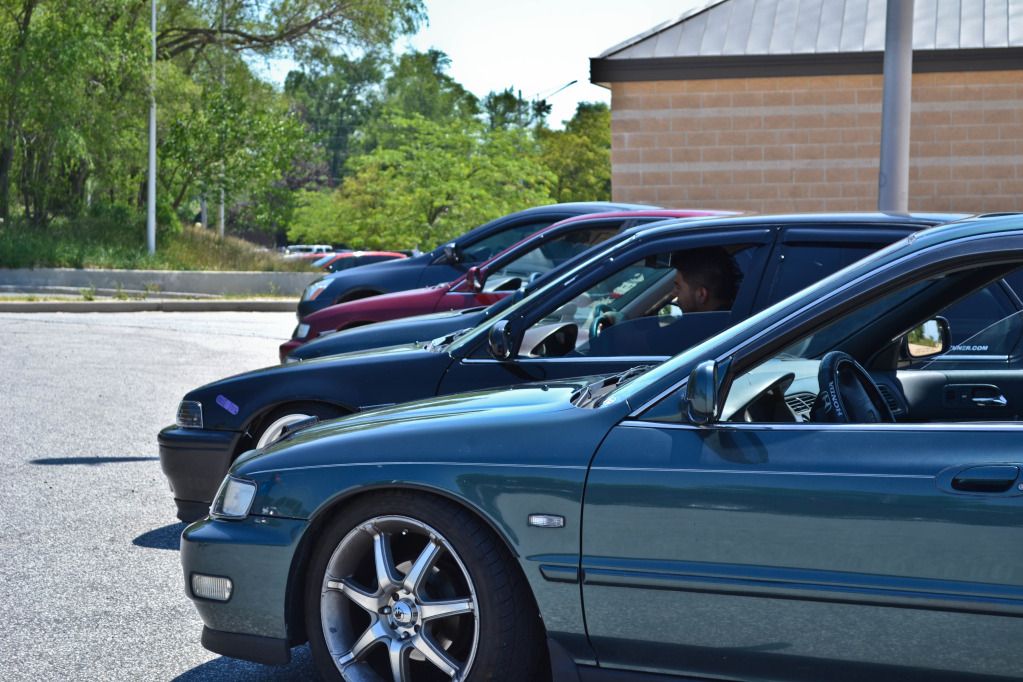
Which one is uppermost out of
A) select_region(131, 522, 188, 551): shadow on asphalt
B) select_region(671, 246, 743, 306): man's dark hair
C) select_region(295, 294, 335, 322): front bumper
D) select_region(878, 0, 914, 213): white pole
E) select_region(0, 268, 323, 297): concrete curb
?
select_region(878, 0, 914, 213): white pole

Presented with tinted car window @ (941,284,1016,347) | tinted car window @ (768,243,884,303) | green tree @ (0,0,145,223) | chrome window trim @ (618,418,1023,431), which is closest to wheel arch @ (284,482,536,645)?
chrome window trim @ (618,418,1023,431)

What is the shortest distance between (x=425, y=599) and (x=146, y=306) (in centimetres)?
2128

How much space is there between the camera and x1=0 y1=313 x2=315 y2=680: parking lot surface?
441cm

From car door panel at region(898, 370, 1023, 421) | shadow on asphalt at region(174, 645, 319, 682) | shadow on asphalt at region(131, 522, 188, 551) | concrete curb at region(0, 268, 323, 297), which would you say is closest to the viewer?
car door panel at region(898, 370, 1023, 421)

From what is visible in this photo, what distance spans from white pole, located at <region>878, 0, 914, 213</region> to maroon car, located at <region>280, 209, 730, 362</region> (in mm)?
1792

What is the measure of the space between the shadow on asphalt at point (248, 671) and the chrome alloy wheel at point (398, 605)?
0.62 m

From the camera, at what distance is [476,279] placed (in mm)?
9578

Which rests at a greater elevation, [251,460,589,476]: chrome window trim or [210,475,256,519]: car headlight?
[251,460,589,476]: chrome window trim

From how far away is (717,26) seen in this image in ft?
65.1

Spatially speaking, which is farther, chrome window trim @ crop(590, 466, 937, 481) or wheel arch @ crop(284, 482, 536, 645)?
wheel arch @ crop(284, 482, 536, 645)

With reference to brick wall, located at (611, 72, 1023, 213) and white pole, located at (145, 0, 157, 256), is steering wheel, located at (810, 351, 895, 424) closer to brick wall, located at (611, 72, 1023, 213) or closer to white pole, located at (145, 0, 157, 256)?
brick wall, located at (611, 72, 1023, 213)

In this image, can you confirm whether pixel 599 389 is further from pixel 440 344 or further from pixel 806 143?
pixel 806 143

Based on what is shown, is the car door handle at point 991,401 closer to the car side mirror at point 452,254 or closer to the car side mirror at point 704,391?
the car side mirror at point 704,391

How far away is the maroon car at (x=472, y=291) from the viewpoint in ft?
30.2
